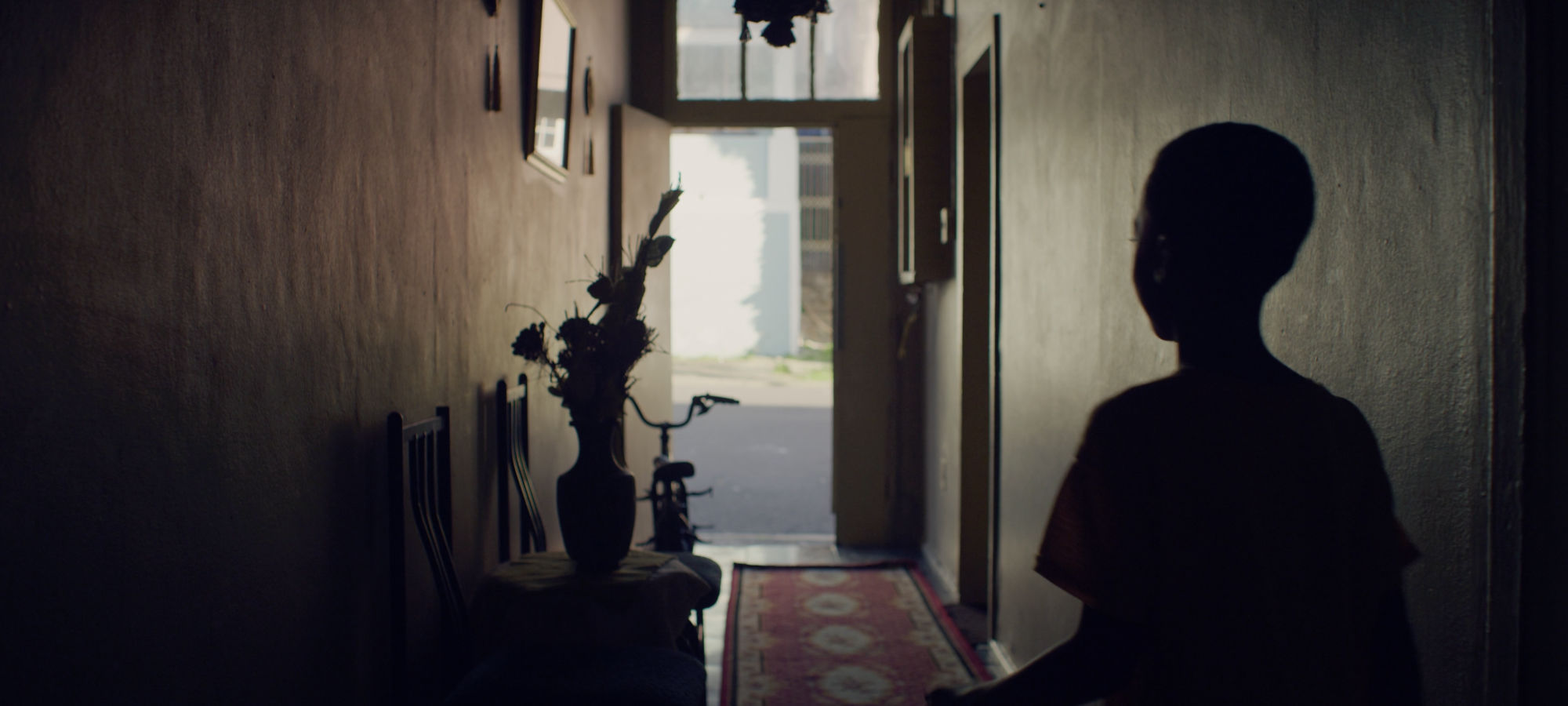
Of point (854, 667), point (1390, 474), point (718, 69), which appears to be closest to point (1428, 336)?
point (1390, 474)

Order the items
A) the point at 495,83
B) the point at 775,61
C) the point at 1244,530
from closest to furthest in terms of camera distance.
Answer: the point at 1244,530 → the point at 495,83 → the point at 775,61

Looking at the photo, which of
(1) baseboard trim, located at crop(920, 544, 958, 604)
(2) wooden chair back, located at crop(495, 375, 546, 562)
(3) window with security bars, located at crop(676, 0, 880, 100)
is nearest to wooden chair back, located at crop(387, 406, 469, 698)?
(2) wooden chair back, located at crop(495, 375, 546, 562)

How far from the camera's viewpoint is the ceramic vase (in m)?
2.24

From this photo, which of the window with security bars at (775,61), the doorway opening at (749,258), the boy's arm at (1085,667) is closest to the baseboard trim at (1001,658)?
the boy's arm at (1085,667)

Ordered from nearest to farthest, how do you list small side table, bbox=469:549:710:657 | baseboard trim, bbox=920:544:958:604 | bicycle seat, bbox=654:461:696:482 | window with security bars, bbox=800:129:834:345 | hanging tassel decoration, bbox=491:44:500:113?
1. small side table, bbox=469:549:710:657
2. hanging tassel decoration, bbox=491:44:500:113
3. bicycle seat, bbox=654:461:696:482
4. baseboard trim, bbox=920:544:958:604
5. window with security bars, bbox=800:129:834:345

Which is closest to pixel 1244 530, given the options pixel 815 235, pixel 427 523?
pixel 427 523

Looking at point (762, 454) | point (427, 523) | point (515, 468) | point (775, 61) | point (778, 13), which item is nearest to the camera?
point (427, 523)

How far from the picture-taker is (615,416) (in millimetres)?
2398

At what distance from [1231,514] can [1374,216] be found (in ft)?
1.84

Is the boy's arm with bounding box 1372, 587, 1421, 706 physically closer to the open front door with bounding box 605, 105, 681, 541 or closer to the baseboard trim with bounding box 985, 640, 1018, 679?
the baseboard trim with bounding box 985, 640, 1018, 679

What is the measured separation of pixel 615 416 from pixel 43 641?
1535 millimetres

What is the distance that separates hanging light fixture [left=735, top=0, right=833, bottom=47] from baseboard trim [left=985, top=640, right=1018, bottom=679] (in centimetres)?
189

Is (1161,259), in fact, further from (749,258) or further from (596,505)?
(749,258)

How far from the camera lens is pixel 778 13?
84.7 inches
